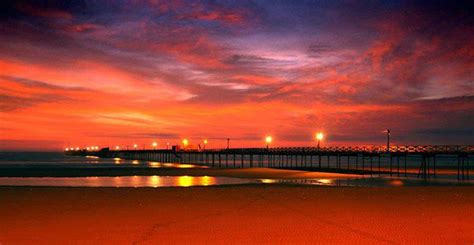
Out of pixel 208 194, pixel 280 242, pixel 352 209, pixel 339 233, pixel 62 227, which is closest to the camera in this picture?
pixel 280 242

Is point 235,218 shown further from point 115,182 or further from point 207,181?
point 115,182

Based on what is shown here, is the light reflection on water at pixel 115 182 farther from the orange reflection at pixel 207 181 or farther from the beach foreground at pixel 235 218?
the beach foreground at pixel 235 218

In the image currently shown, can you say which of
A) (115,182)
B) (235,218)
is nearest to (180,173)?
(115,182)

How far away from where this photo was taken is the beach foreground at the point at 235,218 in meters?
15.7

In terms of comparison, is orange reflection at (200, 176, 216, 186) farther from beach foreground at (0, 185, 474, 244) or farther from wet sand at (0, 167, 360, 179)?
beach foreground at (0, 185, 474, 244)

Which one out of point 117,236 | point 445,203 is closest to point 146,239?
point 117,236

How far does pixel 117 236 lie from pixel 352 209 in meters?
11.3

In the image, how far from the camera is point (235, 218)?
20.0m

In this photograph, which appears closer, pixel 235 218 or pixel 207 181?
pixel 235 218

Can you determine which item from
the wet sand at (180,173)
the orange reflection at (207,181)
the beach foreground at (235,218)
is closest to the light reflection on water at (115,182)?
the orange reflection at (207,181)

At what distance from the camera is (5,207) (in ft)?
76.9

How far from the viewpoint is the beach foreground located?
15.7 m

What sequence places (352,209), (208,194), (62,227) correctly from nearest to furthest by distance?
(62,227) < (352,209) < (208,194)

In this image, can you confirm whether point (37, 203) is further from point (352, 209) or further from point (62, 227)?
point (352, 209)
